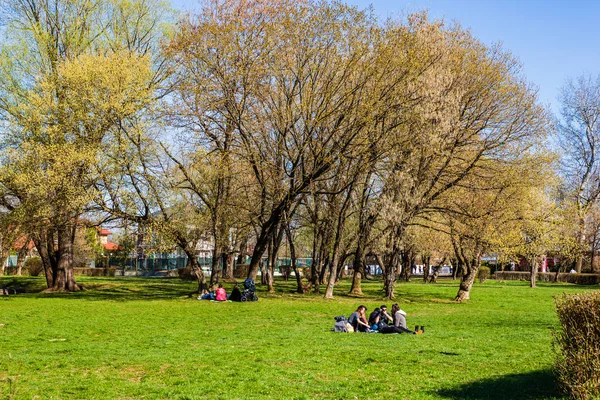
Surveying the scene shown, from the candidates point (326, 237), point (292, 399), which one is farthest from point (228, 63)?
point (292, 399)

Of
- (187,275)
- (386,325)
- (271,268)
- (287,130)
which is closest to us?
(386,325)

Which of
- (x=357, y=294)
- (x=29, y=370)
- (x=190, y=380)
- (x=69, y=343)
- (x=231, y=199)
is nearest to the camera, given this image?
(x=190, y=380)

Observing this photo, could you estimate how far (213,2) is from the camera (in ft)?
94.3

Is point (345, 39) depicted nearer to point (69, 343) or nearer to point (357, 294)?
point (357, 294)

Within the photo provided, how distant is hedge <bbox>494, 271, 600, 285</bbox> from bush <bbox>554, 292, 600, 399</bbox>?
5757cm

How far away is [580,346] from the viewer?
29.2 feet

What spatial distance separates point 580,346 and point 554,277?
65.7 m

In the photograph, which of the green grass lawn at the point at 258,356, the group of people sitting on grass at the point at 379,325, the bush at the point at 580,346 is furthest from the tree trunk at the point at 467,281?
the bush at the point at 580,346

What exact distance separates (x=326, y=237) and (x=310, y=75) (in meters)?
12.3

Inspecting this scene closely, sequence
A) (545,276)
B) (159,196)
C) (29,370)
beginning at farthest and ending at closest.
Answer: (545,276), (159,196), (29,370)

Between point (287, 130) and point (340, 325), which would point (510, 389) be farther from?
point (287, 130)

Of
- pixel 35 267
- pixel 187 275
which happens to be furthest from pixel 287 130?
pixel 35 267

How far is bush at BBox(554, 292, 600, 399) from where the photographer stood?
8734 mm

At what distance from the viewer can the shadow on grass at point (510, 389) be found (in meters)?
9.65
